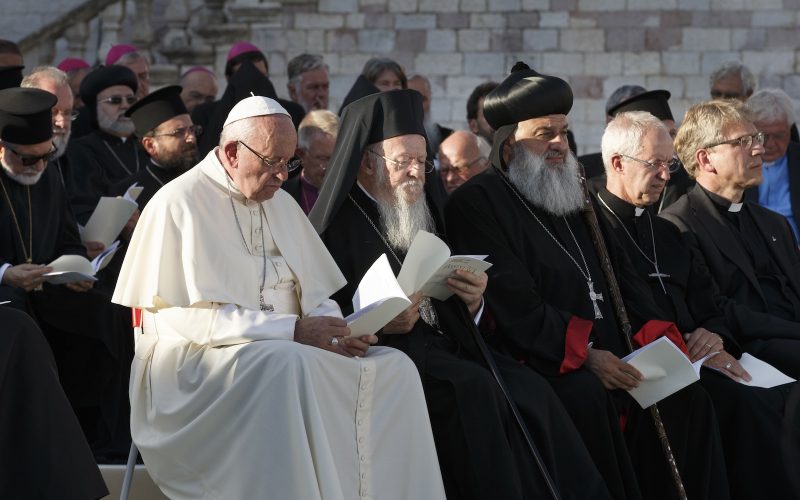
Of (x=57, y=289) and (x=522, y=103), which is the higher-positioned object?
(x=522, y=103)

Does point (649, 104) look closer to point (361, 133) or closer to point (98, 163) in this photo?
point (361, 133)

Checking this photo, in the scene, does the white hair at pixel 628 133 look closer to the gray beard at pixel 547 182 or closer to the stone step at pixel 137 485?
the gray beard at pixel 547 182

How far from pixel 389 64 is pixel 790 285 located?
11.0ft

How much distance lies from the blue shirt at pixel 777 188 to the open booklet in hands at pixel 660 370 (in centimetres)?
270

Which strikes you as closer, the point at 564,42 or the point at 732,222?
the point at 732,222

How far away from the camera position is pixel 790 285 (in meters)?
6.95

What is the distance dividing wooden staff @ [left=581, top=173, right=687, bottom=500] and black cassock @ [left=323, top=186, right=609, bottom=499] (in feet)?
1.71

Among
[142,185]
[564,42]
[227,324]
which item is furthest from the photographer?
[564,42]

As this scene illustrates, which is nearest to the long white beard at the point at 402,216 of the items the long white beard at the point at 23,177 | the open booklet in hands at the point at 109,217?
the open booklet in hands at the point at 109,217

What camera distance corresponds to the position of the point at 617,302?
6160 millimetres

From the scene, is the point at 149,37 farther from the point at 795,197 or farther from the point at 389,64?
the point at 795,197

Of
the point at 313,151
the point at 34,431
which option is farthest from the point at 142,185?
the point at 34,431

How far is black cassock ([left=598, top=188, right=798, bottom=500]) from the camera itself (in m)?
6.09

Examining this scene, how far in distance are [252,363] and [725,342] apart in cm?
282
